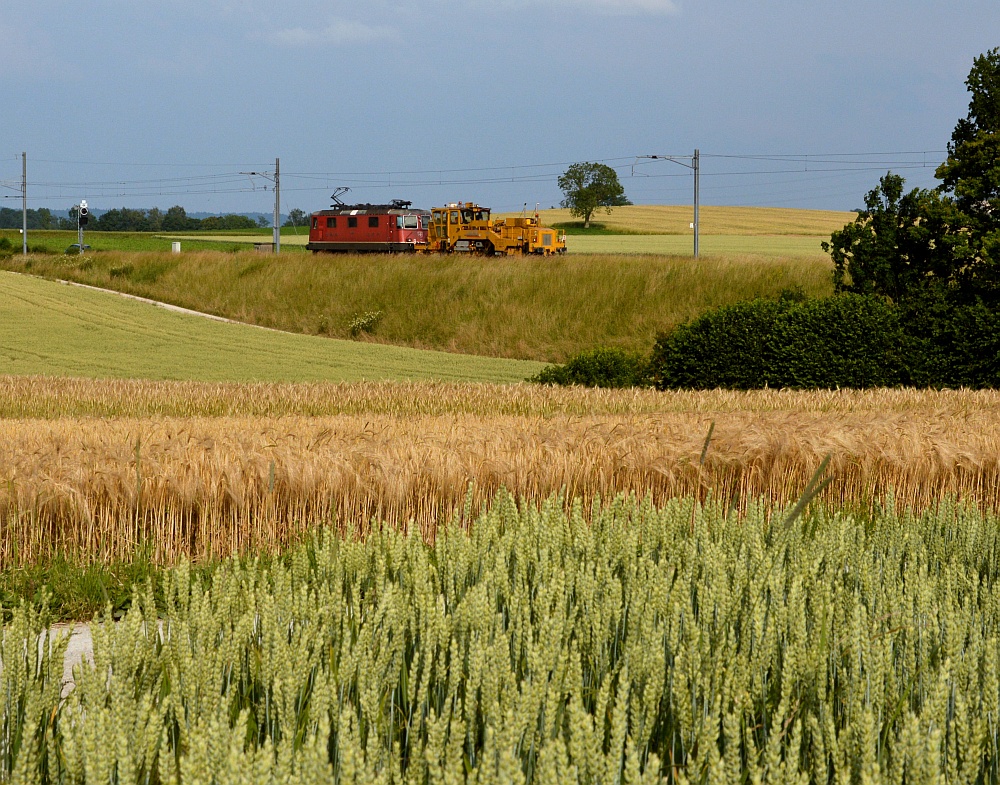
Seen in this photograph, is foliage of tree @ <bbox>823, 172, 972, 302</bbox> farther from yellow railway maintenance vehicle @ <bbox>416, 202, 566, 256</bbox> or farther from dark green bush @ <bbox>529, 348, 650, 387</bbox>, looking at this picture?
yellow railway maintenance vehicle @ <bbox>416, 202, 566, 256</bbox>

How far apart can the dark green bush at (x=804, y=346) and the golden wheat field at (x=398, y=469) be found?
8.88m

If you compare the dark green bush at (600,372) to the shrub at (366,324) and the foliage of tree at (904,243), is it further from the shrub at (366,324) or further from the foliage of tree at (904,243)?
the shrub at (366,324)

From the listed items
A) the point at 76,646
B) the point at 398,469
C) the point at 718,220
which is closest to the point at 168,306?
the point at 398,469

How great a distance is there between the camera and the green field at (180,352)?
23.9 m

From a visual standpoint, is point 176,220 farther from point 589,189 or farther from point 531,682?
point 531,682

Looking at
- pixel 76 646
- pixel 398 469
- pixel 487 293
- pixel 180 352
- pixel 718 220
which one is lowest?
pixel 180 352

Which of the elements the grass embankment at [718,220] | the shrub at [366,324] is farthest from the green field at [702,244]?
the shrub at [366,324]

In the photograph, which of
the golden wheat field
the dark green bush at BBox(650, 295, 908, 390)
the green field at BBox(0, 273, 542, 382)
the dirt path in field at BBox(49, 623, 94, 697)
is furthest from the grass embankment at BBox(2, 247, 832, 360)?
the dirt path in field at BBox(49, 623, 94, 697)

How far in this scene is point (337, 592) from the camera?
361cm

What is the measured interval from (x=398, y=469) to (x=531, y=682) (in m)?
3.87

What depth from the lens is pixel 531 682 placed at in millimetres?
2766

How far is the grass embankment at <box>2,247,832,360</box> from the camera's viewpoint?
30.8 meters

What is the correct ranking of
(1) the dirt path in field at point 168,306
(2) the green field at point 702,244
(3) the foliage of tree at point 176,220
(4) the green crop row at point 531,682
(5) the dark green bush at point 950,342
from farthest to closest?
(3) the foliage of tree at point 176,220 → (2) the green field at point 702,244 → (1) the dirt path in field at point 168,306 → (5) the dark green bush at point 950,342 → (4) the green crop row at point 531,682

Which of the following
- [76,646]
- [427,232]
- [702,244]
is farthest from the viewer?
[702,244]
